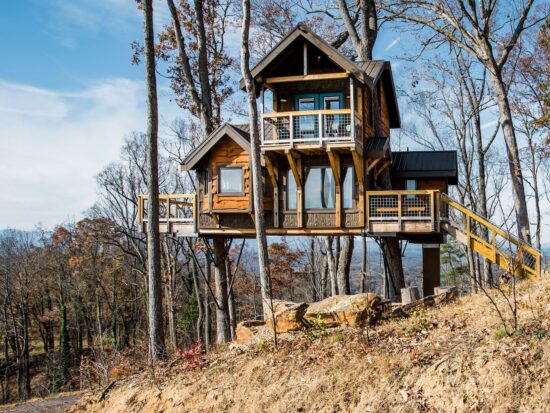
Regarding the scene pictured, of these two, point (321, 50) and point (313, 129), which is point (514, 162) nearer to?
point (313, 129)

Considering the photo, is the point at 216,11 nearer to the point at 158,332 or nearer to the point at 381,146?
the point at 381,146

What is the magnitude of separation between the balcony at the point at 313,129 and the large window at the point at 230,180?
5.14 ft

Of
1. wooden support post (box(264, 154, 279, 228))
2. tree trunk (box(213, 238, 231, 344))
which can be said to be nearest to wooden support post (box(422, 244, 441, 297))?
wooden support post (box(264, 154, 279, 228))

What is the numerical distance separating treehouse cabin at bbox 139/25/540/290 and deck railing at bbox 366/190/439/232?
29 millimetres

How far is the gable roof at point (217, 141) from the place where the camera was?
669 inches

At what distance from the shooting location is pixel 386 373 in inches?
341

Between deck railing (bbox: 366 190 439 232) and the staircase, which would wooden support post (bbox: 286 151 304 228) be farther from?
the staircase

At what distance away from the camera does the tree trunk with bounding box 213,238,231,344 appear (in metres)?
18.6

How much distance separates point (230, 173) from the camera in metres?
17.5

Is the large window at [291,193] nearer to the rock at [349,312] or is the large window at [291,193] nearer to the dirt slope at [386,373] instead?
the rock at [349,312]

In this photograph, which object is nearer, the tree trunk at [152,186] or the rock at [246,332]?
the rock at [246,332]

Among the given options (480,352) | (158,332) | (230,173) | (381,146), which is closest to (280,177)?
(230,173)

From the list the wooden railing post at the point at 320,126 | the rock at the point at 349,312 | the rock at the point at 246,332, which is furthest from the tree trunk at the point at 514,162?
the rock at the point at 246,332

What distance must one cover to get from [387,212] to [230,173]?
193 inches
